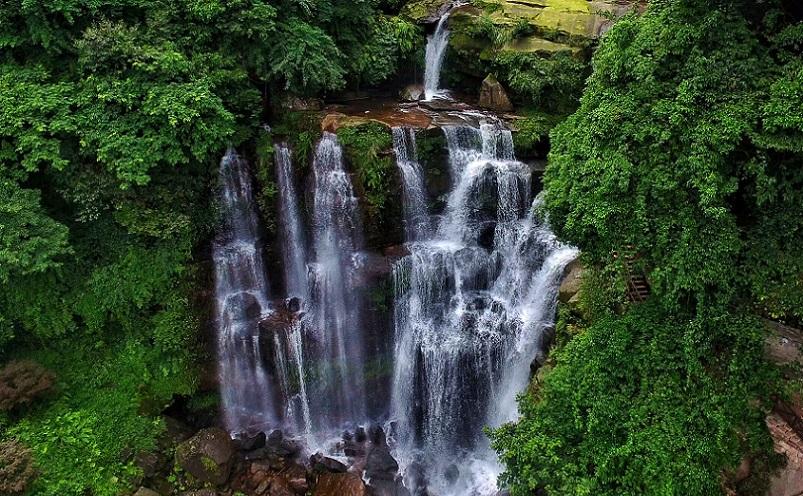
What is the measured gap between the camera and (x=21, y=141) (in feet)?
32.6

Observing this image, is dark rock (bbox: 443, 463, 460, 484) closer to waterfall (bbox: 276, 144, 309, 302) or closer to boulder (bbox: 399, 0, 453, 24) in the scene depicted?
waterfall (bbox: 276, 144, 309, 302)

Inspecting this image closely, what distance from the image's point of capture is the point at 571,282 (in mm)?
10320

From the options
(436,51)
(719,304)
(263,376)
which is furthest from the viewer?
(436,51)

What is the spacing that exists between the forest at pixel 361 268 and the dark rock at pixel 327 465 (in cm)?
11

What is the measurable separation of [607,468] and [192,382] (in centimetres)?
902

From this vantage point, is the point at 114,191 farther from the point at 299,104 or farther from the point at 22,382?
the point at 299,104

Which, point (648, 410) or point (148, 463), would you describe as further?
point (148, 463)

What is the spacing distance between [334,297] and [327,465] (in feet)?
12.1

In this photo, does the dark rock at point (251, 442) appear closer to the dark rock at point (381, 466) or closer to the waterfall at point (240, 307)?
the waterfall at point (240, 307)

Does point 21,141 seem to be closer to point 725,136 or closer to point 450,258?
point 450,258

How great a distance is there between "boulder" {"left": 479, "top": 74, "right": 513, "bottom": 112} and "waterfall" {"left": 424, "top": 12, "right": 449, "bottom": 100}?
164 centimetres

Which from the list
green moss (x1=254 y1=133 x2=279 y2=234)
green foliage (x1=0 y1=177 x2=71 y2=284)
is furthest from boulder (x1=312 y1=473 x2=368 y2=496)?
green foliage (x1=0 y1=177 x2=71 y2=284)

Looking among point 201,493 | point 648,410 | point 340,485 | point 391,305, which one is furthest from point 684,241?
point 201,493

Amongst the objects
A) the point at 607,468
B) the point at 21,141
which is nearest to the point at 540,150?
the point at 607,468
